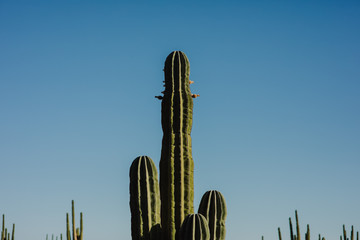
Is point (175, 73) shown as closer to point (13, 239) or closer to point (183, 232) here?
point (183, 232)

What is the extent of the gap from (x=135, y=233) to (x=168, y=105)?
2761 millimetres

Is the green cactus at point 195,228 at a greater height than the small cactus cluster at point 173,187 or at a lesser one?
lesser

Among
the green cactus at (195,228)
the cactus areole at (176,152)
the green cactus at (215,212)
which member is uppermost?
the cactus areole at (176,152)

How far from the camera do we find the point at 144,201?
12.3 meters

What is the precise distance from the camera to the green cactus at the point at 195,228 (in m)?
11.6

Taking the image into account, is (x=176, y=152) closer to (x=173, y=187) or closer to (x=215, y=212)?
(x=173, y=187)

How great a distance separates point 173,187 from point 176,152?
2.39 ft

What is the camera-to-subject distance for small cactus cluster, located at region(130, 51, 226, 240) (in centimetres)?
1229

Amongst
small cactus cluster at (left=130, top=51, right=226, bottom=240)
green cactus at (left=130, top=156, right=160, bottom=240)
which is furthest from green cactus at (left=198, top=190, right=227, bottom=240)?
green cactus at (left=130, top=156, right=160, bottom=240)

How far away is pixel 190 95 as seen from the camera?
13312mm

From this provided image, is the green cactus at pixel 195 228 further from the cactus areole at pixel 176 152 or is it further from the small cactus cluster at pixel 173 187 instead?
the cactus areole at pixel 176 152

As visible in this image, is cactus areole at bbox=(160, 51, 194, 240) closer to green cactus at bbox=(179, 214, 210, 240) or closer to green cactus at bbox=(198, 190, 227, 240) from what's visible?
green cactus at bbox=(198, 190, 227, 240)

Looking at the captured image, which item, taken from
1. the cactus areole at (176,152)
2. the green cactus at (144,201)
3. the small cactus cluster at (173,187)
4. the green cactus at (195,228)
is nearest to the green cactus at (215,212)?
the small cactus cluster at (173,187)

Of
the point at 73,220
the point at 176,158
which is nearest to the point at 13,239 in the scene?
the point at 73,220
